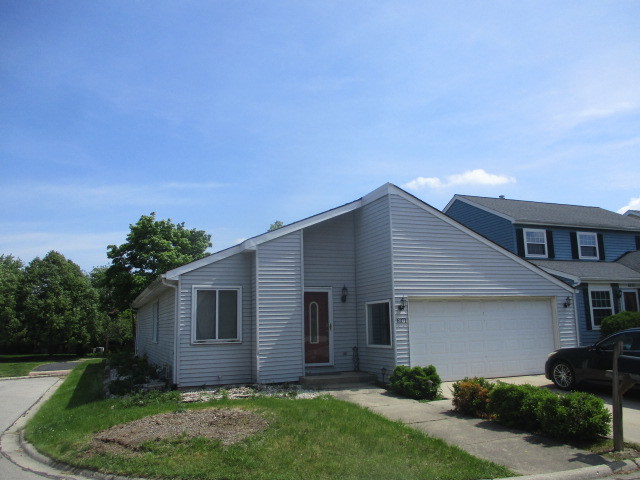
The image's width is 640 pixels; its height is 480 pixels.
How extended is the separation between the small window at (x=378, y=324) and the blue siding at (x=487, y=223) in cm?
831

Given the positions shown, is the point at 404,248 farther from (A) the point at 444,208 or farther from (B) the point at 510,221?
(A) the point at 444,208

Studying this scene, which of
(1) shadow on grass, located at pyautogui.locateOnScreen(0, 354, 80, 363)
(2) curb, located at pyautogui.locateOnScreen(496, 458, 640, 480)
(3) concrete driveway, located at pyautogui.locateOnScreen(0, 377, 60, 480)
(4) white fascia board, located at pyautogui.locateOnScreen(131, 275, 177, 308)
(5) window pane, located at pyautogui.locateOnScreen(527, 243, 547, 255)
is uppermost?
(5) window pane, located at pyautogui.locateOnScreen(527, 243, 547, 255)

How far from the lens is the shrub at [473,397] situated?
355 inches

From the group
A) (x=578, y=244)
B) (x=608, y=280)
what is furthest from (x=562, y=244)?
(x=608, y=280)

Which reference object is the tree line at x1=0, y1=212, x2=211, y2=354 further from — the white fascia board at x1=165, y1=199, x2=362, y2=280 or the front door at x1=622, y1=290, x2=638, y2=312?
the front door at x1=622, y1=290, x2=638, y2=312

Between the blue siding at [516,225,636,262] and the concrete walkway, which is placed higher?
the blue siding at [516,225,636,262]

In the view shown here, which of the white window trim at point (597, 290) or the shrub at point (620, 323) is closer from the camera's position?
the shrub at point (620, 323)

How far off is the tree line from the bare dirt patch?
23007mm

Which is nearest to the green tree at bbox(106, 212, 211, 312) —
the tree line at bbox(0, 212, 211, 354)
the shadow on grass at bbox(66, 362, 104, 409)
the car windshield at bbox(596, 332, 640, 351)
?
the tree line at bbox(0, 212, 211, 354)

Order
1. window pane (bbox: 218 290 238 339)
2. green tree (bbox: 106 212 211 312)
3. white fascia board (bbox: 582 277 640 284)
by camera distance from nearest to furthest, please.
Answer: window pane (bbox: 218 290 238 339) → white fascia board (bbox: 582 277 640 284) → green tree (bbox: 106 212 211 312)

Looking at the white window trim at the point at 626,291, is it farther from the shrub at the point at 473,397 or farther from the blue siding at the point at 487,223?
the shrub at the point at 473,397

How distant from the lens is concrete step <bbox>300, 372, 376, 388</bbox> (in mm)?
12406

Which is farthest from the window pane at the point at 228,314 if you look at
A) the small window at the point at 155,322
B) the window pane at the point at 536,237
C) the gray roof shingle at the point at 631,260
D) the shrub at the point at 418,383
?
the gray roof shingle at the point at 631,260

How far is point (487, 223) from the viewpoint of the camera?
22.0 metres
